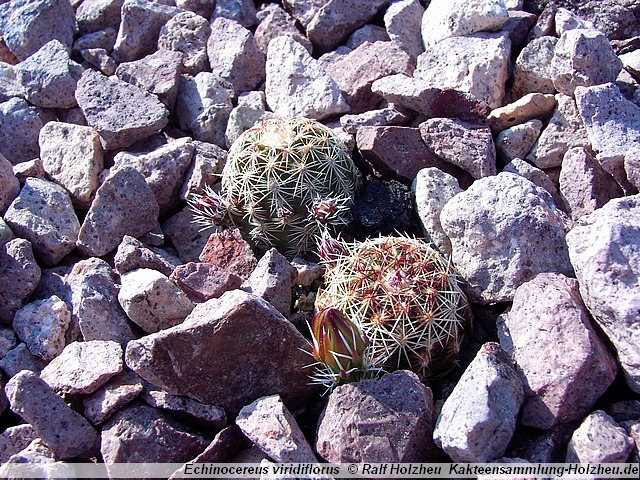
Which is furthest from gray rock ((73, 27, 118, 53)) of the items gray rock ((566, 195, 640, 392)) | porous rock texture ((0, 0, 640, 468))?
gray rock ((566, 195, 640, 392))

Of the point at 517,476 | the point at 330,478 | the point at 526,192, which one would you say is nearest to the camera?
the point at 517,476

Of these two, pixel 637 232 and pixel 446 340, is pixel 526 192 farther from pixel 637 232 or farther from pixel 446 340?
pixel 446 340

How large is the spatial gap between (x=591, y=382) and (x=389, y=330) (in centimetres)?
103

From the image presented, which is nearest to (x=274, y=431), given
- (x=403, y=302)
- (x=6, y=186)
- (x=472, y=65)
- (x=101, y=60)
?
(x=403, y=302)

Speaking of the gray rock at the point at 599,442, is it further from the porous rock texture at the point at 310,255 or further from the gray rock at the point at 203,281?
the gray rock at the point at 203,281

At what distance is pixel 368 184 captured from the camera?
4773mm

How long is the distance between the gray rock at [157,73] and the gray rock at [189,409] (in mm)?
3101

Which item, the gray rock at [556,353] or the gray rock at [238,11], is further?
the gray rock at [238,11]

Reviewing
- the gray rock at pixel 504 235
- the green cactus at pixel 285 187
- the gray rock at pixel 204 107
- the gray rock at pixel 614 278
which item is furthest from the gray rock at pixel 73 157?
the gray rock at pixel 614 278

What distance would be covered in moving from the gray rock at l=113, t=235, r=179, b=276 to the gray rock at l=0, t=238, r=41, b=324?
1.88ft

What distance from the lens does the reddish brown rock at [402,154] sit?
480 centimetres

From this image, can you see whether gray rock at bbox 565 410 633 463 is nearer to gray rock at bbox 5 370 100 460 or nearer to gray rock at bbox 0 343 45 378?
gray rock at bbox 5 370 100 460

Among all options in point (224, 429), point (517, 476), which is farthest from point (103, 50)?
point (517, 476)

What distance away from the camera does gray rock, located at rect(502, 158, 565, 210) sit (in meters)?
4.56
